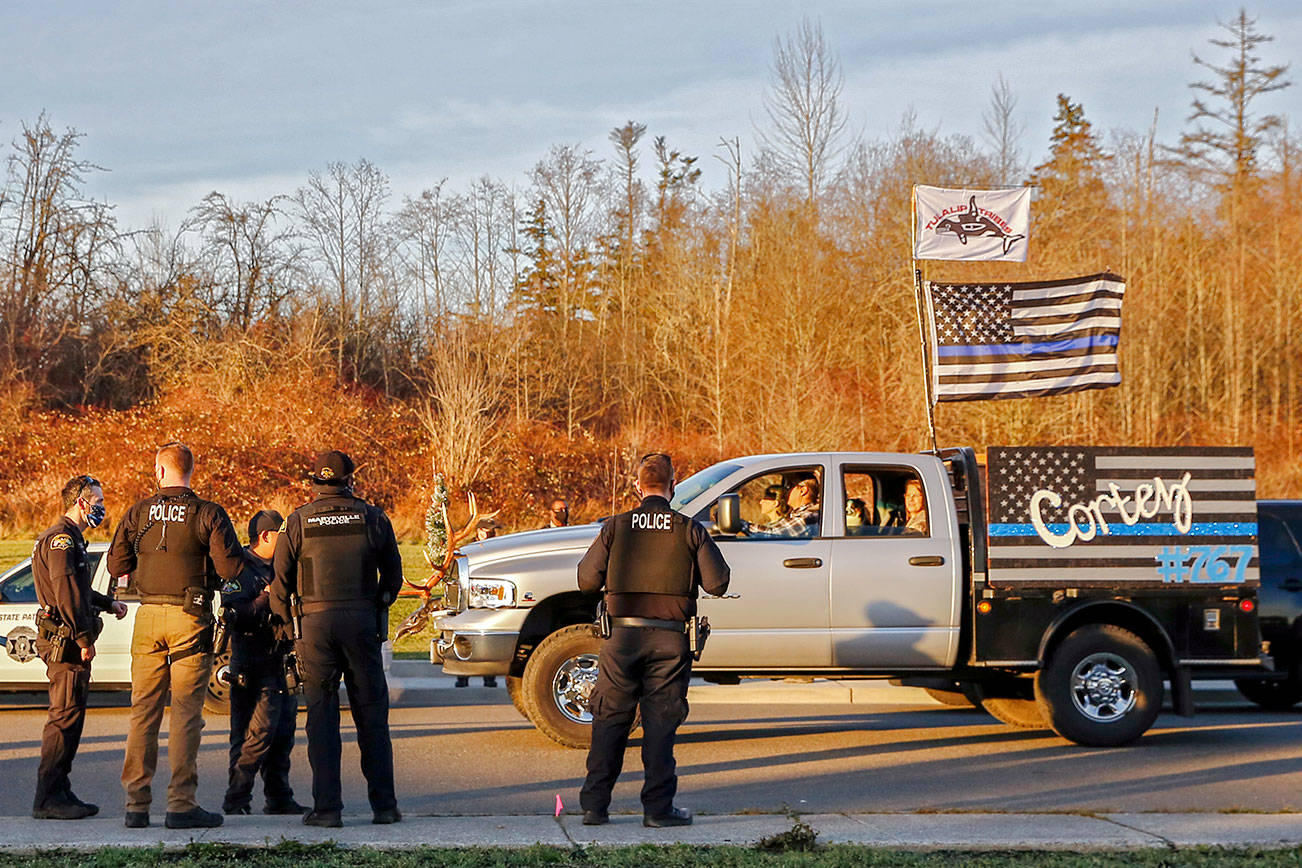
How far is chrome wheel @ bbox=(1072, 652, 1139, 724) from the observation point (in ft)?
33.6

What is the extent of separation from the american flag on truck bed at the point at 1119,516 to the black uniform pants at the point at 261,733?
5352 millimetres

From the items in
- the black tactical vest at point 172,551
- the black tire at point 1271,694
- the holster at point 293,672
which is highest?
the black tactical vest at point 172,551

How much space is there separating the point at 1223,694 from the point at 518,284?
121ft

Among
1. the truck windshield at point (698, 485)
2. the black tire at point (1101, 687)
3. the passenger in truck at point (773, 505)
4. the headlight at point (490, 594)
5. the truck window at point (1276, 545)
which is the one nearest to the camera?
the headlight at point (490, 594)

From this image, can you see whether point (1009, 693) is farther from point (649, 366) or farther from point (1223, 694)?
point (649, 366)

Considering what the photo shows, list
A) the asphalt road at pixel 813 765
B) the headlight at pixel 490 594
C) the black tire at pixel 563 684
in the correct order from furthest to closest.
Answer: the headlight at pixel 490 594 → the black tire at pixel 563 684 → the asphalt road at pixel 813 765

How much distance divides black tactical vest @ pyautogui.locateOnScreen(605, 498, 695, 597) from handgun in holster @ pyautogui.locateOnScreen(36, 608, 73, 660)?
2913mm

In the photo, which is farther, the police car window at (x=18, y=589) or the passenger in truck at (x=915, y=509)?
the police car window at (x=18, y=589)

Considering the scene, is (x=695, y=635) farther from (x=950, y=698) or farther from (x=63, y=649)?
(x=950, y=698)

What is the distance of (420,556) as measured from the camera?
25.1m

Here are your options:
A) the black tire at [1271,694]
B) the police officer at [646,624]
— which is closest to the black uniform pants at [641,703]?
the police officer at [646,624]

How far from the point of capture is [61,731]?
23.4 ft

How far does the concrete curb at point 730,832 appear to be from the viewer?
644cm

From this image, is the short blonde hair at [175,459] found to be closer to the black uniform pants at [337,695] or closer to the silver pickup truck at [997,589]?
the black uniform pants at [337,695]
